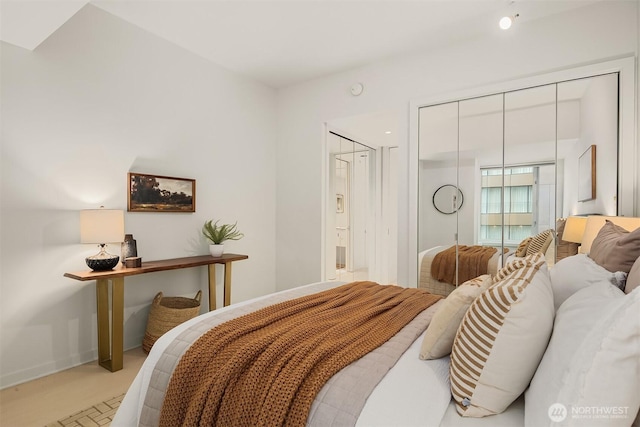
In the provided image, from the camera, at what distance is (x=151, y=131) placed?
3191 millimetres

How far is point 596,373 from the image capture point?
73 cm

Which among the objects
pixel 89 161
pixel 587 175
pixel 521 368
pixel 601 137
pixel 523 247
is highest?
pixel 601 137

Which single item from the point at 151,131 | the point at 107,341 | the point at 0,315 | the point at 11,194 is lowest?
the point at 107,341

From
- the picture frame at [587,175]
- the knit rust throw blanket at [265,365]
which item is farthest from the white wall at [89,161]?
the picture frame at [587,175]

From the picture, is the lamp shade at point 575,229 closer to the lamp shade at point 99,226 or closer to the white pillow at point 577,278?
the white pillow at point 577,278

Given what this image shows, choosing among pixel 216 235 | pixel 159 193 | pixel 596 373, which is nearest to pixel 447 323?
pixel 596 373

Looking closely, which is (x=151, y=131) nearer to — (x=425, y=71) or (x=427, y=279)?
(x=425, y=71)

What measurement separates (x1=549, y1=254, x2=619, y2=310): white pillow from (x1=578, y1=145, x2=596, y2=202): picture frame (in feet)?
5.51

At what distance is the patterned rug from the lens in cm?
190

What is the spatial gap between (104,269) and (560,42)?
161 inches

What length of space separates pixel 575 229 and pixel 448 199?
3.58ft

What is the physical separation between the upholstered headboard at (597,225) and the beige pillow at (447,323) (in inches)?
57.4

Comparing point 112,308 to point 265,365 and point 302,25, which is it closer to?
point 265,365

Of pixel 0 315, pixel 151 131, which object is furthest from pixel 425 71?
pixel 0 315
